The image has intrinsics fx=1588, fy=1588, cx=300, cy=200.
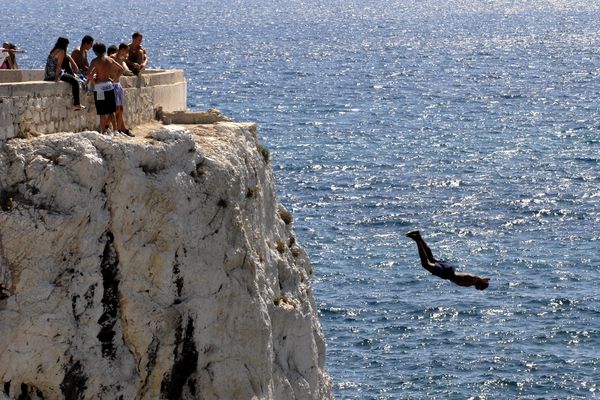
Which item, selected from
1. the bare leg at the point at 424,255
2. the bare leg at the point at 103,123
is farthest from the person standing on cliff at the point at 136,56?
the bare leg at the point at 424,255

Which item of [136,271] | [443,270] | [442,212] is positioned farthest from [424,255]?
[442,212]

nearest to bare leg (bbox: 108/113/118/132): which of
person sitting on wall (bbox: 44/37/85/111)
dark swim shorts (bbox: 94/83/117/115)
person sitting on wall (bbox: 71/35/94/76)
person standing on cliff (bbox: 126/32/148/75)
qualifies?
dark swim shorts (bbox: 94/83/117/115)

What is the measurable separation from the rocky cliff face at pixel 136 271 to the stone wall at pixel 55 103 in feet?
1.57

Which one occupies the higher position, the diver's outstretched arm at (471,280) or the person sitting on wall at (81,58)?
the person sitting on wall at (81,58)

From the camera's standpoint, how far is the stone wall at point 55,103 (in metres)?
21.0

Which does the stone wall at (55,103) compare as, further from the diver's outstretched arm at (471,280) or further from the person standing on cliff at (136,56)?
the diver's outstretched arm at (471,280)

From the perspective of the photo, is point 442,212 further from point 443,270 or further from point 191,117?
point 191,117

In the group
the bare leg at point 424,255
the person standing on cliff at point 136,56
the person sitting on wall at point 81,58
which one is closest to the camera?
the person sitting on wall at point 81,58

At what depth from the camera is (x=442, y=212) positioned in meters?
71.0

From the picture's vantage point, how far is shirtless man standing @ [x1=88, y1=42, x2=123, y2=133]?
78.5 feet

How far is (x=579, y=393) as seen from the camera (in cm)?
4597

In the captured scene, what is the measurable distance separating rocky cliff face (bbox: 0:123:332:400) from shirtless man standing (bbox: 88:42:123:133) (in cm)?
143

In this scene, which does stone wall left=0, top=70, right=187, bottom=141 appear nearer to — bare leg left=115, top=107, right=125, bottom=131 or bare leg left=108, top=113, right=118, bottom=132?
bare leg left=108, top=113, right=118, bottom=132

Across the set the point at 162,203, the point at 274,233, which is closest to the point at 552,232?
the point at 274,233
